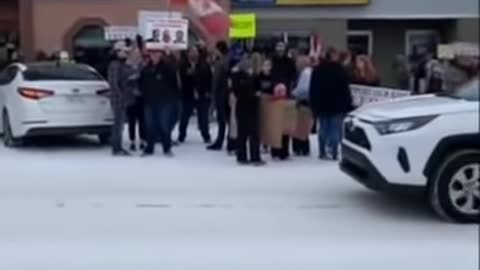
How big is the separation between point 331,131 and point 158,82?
2.53 metres

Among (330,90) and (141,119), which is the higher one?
(330,90)

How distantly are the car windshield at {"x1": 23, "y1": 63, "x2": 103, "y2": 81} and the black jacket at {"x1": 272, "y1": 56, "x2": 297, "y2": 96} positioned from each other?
284 cm

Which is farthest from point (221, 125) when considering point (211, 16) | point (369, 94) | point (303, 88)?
point (211, 16)

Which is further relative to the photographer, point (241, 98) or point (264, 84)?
point (264, 84)

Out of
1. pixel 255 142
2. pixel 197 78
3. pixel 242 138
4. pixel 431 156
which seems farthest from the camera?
pixel 197 78

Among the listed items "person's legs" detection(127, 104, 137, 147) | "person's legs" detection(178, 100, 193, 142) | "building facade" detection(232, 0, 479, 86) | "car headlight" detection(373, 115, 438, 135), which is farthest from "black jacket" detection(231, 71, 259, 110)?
"building facade" detection(232, 0, 479, 86)

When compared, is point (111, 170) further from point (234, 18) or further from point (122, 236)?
point (234, 18)

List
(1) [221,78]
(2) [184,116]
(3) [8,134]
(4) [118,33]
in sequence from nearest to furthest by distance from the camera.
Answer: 1. (1) [221,78]
2. (3) [8,134]
3. (2) [184,116]
4. (4) [118,33]

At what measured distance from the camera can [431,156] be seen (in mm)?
9406

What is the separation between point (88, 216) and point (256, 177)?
325 cm

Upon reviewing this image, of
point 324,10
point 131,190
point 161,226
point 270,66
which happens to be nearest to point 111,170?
point 131,190

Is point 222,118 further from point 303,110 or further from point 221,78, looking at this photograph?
point 303,110

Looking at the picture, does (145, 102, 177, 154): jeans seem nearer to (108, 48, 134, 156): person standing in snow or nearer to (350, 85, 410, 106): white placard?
(108, 48, 134, 156): person standing in snow

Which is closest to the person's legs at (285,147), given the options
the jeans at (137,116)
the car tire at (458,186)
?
the jeans at (137,116)
